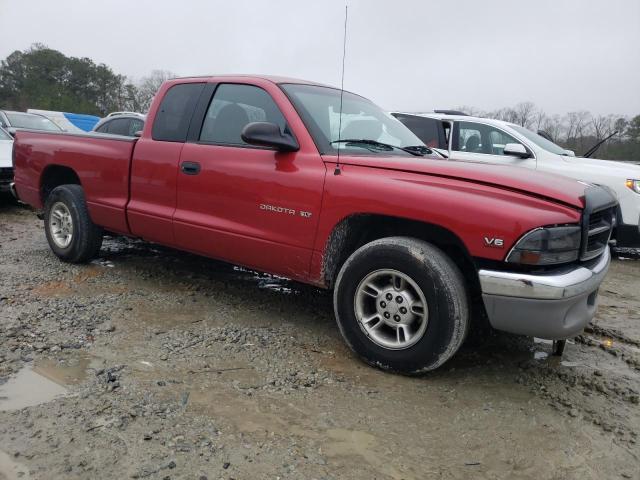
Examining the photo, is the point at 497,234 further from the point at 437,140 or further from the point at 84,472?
the point at 437,140

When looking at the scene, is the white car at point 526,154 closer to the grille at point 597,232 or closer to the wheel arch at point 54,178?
the grille at point 597,232

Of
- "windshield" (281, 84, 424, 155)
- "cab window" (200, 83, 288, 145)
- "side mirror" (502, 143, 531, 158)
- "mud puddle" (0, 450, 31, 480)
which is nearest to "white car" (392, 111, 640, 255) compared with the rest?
"side mirror" (502, 143, 531, 158)

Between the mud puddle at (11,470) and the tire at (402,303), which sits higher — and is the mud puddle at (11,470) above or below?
below

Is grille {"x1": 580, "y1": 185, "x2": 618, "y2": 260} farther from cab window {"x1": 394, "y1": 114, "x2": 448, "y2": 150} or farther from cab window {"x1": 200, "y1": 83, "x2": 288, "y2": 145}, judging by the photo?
cab window {"x1": 394, "y1": 114, "x2": 448, "y2": 150}

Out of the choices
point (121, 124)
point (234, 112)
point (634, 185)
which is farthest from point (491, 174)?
point (121, 124)

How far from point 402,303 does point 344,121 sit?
1.52 metres

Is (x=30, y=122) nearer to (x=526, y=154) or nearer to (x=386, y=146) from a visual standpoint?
(x=526, y=154)

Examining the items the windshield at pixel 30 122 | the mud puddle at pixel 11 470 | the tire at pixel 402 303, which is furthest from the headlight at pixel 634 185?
the windshield at pixel 30 122

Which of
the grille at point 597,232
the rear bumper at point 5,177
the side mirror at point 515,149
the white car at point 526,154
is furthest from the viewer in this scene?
the rear bumper at point 5,177

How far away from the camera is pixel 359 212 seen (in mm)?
3172

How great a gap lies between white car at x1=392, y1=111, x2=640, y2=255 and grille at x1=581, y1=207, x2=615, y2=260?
3.13 metres

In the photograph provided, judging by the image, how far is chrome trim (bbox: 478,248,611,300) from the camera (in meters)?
2.63

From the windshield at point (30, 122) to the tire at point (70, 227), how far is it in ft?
29.2

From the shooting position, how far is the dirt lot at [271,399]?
2.25 m
